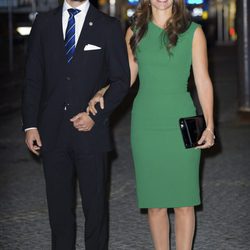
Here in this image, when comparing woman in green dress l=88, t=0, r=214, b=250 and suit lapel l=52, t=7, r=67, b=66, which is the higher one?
suit lapel l=52, t=7, r=67, b=66

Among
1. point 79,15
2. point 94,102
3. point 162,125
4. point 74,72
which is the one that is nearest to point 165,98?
point 162,125

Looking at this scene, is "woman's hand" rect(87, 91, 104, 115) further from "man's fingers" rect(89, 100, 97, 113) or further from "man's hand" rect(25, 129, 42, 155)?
"man's hand" rect(25, 129, 42, 155)

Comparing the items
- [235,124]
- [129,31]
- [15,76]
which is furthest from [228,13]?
[129,31]

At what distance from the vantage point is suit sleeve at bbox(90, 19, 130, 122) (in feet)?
16.0

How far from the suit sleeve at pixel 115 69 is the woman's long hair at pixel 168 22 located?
0.20 m

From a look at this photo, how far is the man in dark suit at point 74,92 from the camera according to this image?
16.0 feet

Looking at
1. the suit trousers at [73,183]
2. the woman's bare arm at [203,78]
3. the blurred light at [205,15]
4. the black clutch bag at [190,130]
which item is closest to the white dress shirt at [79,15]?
the suit trousers at [73,183]

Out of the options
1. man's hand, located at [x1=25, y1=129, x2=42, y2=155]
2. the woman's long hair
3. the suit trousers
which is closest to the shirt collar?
the woman's long hair

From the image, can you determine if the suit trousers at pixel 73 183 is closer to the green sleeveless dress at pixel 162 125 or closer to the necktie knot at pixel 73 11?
the green sleeveless dress at pixel 162 125

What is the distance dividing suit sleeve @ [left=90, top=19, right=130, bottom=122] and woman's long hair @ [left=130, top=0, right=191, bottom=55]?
20cm

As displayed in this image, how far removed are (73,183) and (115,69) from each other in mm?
716

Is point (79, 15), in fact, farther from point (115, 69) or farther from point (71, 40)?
point (115, 69)

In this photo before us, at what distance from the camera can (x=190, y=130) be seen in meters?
5.01

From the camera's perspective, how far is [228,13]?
170ft
